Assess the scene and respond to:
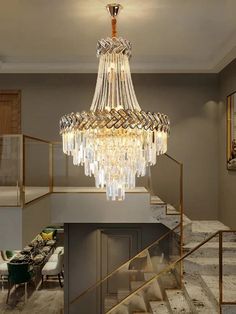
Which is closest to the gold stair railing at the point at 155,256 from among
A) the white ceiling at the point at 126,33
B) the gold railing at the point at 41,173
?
the gold railing at the point at 41,173

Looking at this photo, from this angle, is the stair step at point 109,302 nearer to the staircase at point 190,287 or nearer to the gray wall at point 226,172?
the staircase at point 190,287

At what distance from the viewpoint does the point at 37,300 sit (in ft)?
31.9

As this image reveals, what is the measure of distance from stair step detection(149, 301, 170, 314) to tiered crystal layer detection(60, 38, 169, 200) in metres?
2.36

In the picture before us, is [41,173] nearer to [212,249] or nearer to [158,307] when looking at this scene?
[158,307]

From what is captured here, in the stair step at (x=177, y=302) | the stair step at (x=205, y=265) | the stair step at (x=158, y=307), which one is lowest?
the stair step at (x=158, y=307)

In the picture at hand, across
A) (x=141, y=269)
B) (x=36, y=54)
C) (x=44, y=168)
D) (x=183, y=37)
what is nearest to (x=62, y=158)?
(x=44, y=168)

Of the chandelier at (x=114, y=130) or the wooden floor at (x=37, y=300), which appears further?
the wooden floor at (x=37, y=300)

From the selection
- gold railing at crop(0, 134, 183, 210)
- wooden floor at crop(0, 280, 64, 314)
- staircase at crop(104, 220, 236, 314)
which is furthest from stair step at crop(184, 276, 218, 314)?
wooden floor at crop(0, 280, 64, 314)

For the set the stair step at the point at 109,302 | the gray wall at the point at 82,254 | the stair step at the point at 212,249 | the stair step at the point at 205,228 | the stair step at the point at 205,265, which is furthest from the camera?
the gray wall at the point at 82,254

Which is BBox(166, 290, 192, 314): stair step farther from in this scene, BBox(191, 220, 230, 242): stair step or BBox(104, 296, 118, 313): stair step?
BBox(104, 296, 118, 313): stair step

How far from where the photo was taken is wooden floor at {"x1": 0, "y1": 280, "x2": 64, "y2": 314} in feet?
29.4

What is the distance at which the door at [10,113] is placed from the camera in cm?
774

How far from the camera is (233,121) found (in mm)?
6703

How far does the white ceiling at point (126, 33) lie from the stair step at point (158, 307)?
13.8ft
